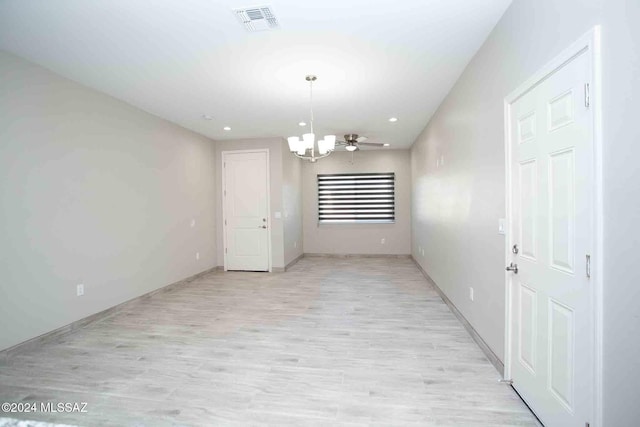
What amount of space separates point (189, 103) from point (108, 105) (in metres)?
0.95

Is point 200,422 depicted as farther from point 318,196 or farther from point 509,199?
point 318,196

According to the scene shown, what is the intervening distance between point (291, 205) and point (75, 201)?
4.16 meters

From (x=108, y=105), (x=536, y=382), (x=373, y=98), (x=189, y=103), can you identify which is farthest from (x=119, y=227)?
(x=536, y=382)

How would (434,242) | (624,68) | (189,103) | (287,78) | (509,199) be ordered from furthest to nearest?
(434,242)
(189,103)
(287,78)
(509,199)
(624,68)

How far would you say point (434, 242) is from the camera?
4.86m

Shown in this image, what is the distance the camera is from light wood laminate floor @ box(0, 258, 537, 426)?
193cm

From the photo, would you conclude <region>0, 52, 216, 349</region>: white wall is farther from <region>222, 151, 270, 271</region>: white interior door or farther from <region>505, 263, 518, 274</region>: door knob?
<region>505, 263, 518, 274</region>: door knob

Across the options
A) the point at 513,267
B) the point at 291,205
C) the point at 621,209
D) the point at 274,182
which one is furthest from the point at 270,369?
the point at 291,205

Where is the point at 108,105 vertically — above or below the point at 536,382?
above

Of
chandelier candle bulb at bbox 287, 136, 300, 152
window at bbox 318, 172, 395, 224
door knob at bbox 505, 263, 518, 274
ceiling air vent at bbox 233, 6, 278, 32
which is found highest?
ceiling air vent at bbox 233, 6, 278, 32

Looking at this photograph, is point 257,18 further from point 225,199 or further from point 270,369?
point 225,199

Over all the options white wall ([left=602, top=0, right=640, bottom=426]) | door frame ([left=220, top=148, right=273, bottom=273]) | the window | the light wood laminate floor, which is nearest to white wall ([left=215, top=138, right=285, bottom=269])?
door frame ([left=220, top=148, right=273, bottom=273])

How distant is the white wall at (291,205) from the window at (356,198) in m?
0.67

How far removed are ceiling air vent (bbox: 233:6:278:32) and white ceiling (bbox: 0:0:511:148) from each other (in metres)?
0.06
